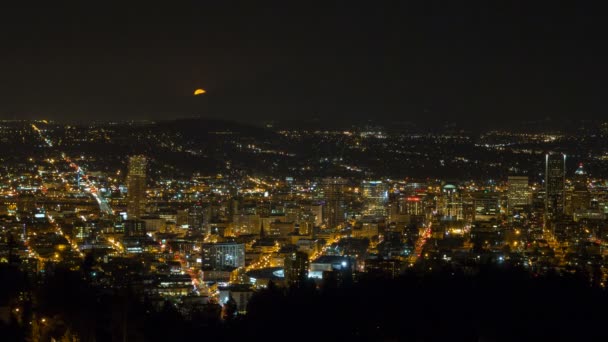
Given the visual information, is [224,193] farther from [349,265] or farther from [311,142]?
[349,265]

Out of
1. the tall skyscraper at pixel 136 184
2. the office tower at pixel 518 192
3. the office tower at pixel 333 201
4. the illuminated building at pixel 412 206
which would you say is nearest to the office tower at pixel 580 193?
the office tower at pixel 518 192

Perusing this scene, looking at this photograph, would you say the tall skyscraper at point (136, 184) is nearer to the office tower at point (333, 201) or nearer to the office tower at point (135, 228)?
the office tower at point (135, 228)

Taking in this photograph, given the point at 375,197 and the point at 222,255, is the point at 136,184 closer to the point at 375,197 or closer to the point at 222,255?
the point at 375,197

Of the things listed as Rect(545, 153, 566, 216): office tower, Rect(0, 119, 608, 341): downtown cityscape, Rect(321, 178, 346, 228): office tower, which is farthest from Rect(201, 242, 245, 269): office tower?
Rect(545, 153, 566, 216): office tower

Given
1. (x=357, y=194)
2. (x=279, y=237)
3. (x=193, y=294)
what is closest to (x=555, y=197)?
(x=357, y=194)

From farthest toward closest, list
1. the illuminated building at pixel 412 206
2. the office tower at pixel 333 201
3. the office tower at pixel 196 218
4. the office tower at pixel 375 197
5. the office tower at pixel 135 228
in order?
the office tower at pixel 375 197
the illuminated building at pixel 412 206
the office tower at pixel 333 201
the office tower at pixel 196 218
the office tower at pixel 135 228

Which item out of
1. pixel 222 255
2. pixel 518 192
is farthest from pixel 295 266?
pixel 518 192
